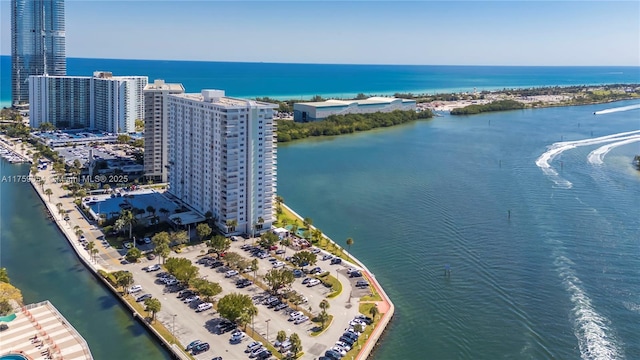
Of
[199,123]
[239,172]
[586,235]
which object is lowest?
[586,235]

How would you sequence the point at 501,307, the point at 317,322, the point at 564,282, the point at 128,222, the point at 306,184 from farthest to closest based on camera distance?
the point at 306,184, the point at 128,222, the point at 564,282, the point at 501,307, the point at 317,322

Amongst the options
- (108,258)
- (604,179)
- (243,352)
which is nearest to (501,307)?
(243,352)

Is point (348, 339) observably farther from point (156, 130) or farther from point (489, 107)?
point (489, 107)

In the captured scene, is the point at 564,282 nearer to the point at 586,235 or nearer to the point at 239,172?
the point at 586,235

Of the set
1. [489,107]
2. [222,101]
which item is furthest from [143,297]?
[489,107]

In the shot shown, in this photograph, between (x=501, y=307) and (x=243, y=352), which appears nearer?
(x=243, y=352)

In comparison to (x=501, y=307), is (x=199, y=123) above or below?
above

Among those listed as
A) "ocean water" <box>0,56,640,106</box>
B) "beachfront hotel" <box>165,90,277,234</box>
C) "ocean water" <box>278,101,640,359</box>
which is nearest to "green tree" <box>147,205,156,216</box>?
"beachfront hotel" <box>165,90,277,234</box>
